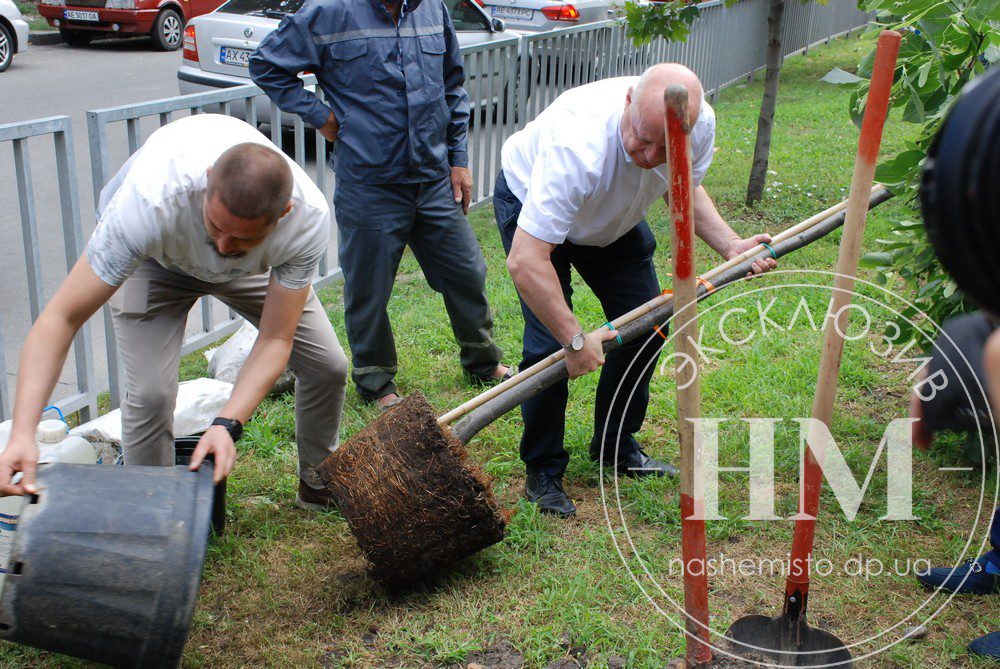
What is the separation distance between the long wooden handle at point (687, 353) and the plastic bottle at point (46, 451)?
71.3 inches

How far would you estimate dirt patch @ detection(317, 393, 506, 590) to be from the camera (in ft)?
9.23

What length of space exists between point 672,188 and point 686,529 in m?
0.97

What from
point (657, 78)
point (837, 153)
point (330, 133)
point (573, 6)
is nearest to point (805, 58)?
point (573, 6)

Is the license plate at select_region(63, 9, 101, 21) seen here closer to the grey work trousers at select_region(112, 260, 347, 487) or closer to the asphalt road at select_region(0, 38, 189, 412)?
the asphalt road at select_region(0, 38, 189, 412)

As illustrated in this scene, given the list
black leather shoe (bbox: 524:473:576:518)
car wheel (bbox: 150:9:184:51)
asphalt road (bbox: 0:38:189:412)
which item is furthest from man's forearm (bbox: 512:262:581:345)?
car wheel (bbox: 150:9:184:51)

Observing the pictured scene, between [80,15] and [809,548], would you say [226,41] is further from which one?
[80,15]

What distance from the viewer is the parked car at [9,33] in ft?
40.4

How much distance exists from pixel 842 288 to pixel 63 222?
2.97 metres

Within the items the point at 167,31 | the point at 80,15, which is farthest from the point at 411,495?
the point at 167,31

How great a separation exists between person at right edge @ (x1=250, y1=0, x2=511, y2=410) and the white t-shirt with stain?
1103 mm

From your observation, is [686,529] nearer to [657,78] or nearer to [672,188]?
[672,188]

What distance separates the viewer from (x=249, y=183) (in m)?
2.41

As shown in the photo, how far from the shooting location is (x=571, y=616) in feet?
9.41

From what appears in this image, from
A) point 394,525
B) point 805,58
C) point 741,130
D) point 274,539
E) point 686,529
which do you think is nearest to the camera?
point 686,529
